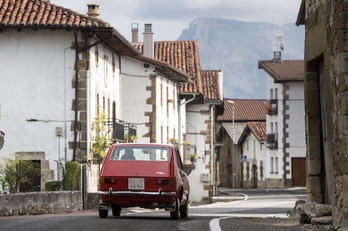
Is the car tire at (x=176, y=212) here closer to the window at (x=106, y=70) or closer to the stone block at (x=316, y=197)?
the stone block at (x=316, y=197)

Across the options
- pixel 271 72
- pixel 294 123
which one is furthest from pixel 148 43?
pixel 271 72

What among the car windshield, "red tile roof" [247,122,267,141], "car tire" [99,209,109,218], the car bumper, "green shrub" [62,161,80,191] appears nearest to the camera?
the car bumper

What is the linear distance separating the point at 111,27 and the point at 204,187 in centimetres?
2902

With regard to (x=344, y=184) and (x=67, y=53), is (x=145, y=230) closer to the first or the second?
(x=344, y=184)

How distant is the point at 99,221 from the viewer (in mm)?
19438

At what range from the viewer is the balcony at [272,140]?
8925cm

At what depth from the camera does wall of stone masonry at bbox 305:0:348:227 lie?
55.6ft

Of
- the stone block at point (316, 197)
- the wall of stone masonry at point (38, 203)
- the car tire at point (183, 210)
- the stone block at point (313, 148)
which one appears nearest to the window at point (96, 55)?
the wall of stone masonry at point (38, 203)

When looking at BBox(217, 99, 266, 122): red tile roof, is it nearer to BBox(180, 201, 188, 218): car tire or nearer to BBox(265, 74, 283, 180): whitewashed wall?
BBox(265, 74, 283, 180): whitewashed wall

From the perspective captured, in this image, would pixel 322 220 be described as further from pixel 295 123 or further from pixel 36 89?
pixel 295 123

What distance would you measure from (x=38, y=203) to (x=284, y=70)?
62.5 m

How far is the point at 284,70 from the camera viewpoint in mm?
90000

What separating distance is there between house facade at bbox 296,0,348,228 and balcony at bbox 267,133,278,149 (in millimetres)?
69083

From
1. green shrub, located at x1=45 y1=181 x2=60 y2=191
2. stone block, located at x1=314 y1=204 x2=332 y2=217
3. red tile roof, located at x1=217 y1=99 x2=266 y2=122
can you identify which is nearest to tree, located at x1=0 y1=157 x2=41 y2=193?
green shrub, located at x1=45 y1=181 x2=60 y2=191
